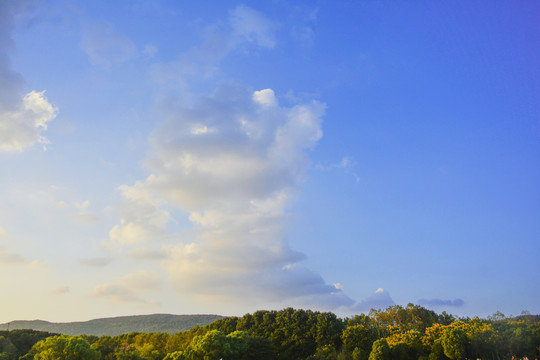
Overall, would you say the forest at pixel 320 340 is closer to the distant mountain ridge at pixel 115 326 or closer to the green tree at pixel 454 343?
the green tree at pixel 454 343

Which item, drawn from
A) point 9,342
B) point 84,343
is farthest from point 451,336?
point 9,342

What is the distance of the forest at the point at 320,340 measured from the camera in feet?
161

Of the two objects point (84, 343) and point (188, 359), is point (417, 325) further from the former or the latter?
point (84, 343)

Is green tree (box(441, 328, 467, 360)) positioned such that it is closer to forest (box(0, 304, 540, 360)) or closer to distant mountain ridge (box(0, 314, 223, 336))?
forest (box(0, 304, 540, 360))

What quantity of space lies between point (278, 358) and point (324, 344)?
7.99m

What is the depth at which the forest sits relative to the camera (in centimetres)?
4903

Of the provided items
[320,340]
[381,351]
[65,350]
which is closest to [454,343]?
[381,351]

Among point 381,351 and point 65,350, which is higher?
point 381,351

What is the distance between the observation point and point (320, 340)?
68.5 m

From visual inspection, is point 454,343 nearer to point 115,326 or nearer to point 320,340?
point 320,340

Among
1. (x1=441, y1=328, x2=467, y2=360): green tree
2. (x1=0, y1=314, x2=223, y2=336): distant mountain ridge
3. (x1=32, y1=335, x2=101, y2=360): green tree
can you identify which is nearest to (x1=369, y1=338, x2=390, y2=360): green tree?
(x1=441, y1=328, x2=467, y2=360): green tree

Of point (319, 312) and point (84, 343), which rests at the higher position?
point (319, 312)

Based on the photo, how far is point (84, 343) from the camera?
53.0 m

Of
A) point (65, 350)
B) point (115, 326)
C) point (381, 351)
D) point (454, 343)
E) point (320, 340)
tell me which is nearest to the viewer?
point (454, 343)
